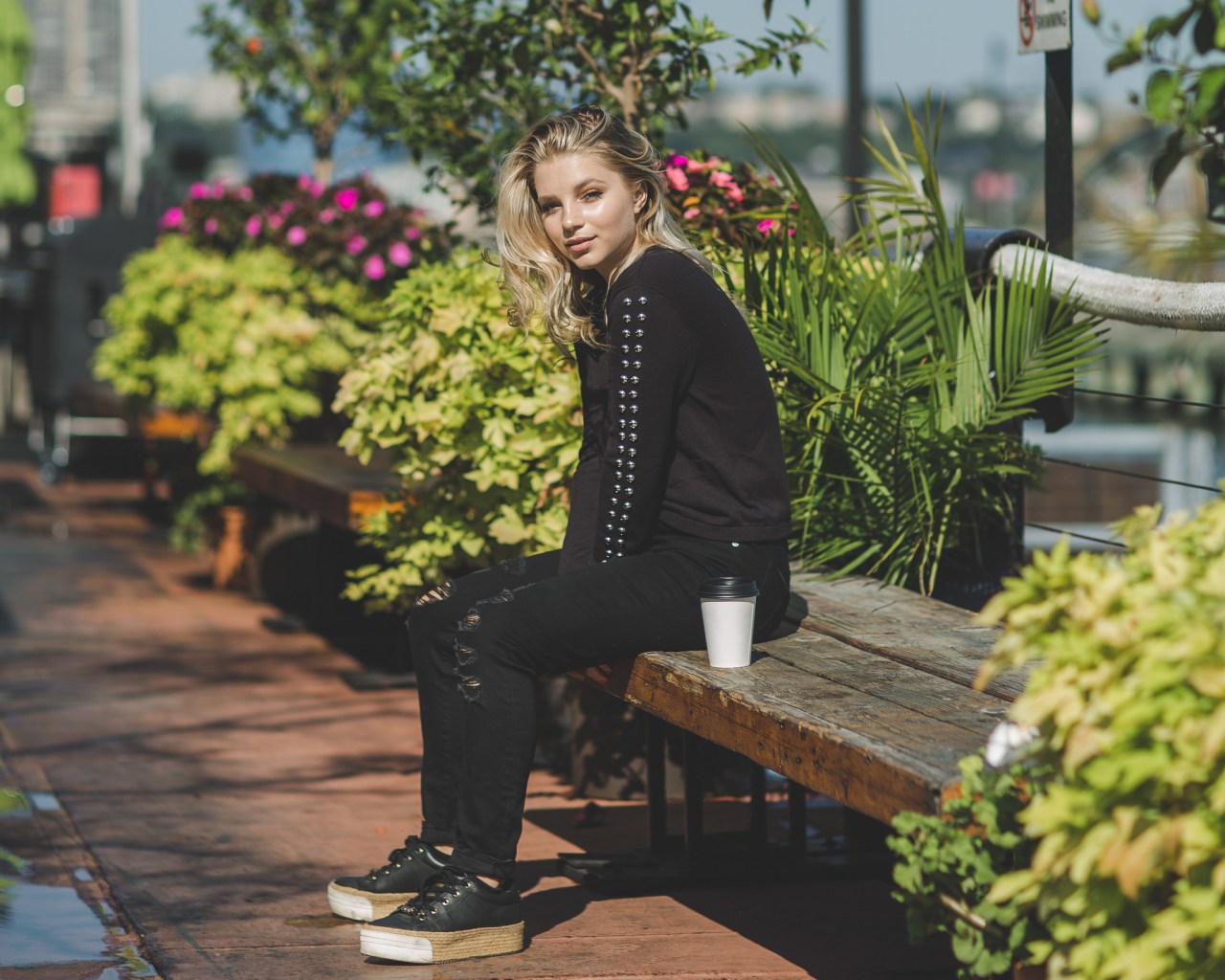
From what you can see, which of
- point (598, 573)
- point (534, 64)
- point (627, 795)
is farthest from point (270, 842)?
point (534, 64)

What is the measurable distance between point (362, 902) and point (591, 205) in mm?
1502

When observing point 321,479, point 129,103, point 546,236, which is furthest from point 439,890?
point 129,103

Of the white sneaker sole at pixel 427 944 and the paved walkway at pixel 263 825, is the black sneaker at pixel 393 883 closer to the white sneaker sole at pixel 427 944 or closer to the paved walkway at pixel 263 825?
the paved walkway at pixel 263 825

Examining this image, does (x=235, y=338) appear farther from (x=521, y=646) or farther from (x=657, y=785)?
(x=521, y=646)

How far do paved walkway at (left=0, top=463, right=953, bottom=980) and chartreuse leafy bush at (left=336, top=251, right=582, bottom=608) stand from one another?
708 mm

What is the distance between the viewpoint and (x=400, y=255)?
29.5 ft

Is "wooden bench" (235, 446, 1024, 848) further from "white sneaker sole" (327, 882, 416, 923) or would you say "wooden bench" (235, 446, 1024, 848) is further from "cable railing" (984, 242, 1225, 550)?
"white sneaker sole" (327, 882, 416, 923)

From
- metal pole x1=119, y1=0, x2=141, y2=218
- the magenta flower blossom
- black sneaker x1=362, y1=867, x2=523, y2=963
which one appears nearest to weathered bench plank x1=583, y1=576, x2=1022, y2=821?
black sneaker x1=362, y1=867, x2=523, y2=963

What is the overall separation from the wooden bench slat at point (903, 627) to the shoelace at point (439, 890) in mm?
893

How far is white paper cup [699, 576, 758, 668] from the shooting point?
331cm

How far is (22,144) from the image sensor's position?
42.8 metres

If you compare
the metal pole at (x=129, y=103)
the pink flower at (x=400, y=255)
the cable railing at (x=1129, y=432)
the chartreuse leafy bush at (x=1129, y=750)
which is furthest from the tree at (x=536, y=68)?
the metal pole at (x=129, y=103)

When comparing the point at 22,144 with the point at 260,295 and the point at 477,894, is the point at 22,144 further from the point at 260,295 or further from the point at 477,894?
the point at 477,894

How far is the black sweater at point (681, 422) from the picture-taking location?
3.46 metres
